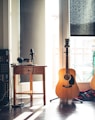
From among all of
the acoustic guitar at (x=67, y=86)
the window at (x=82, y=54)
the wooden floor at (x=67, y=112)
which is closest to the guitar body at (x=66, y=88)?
the acoustic guitar at (x=67, y=86)

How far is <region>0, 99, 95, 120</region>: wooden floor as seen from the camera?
3.26 meters

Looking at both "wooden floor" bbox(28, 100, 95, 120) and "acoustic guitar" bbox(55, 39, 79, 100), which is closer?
"wooden floor" bbox(28, 100, 95, 120)

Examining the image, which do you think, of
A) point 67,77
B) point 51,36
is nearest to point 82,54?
point 51,36

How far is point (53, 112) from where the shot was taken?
3.52 meters

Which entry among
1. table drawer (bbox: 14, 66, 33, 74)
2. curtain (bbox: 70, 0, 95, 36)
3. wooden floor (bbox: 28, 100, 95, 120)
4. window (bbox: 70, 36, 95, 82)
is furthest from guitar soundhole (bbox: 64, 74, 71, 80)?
curtain (bbox: 70, 0, 95, 36)

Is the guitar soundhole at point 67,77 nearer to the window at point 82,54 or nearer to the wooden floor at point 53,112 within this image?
the wooden floor at point 53,112

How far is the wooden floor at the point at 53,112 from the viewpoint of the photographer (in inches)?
128

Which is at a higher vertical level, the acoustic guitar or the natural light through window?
the natural light through window

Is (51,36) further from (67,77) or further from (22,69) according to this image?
(22,69)

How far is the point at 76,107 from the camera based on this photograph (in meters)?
3.82

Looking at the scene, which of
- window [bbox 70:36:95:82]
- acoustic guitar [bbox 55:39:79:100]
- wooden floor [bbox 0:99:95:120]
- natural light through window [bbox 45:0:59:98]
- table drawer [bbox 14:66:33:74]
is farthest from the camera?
window [bbox 70:36:95:82]

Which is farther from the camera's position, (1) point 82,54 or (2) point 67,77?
(1) point 82,54

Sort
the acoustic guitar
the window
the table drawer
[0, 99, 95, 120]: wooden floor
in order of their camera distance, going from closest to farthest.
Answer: [0, 99, 95, 120]: wooden floor, the table drawer, the acoustic guitar, the window

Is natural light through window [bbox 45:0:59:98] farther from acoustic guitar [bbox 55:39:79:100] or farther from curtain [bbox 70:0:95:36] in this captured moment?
acoustic guitar [bbox 55:39:79:100]
